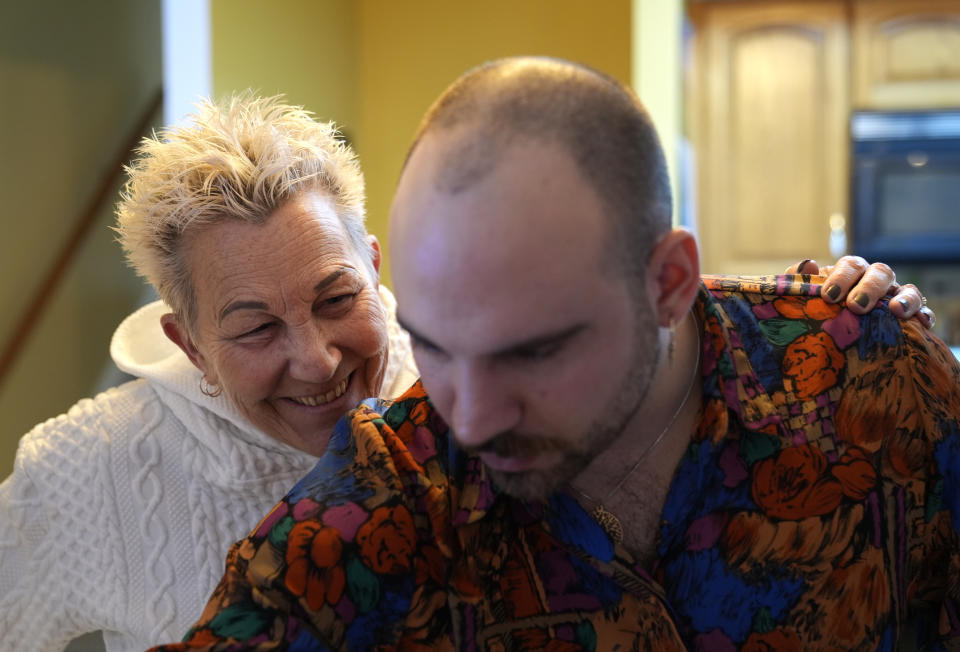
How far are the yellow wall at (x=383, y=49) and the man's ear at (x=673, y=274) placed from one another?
1958 millimetres

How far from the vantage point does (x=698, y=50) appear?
4.51 meters

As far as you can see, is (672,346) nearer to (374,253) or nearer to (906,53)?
(374,253)

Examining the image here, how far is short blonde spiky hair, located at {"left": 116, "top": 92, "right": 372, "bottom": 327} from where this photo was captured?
53.4 inches

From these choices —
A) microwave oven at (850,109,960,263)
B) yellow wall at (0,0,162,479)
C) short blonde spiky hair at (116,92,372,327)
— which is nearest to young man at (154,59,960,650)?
short blonde spiky hair at (116,92,372,327)

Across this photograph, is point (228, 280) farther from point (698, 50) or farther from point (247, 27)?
point (698, 50)

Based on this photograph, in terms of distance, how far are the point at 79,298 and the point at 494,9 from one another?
1531 mm

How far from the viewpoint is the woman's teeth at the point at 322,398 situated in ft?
4.63

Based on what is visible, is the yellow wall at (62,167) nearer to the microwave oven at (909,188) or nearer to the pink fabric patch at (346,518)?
the pink fabric patch at (346,518)

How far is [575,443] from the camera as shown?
88 cm

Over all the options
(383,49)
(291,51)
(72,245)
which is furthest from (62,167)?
(383,49)

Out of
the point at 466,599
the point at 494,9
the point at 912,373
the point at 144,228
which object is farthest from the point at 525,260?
the point at 494,9

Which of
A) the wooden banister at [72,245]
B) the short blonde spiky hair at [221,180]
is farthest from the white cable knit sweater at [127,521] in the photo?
the wooden banister at [72,245]

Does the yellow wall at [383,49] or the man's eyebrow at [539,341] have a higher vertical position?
the yellow wall at [383,49]

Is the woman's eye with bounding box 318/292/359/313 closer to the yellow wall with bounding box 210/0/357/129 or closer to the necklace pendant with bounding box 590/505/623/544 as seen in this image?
the necklace pendant with bounding box 590/505/623/544
